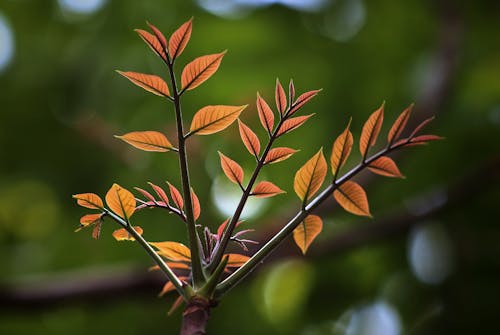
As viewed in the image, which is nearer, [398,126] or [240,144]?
[398,126]

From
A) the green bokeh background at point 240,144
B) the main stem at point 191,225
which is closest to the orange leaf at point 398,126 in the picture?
the main stem at point 191,225

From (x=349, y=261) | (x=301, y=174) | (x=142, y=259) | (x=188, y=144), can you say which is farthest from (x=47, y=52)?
(x=301, y=174)

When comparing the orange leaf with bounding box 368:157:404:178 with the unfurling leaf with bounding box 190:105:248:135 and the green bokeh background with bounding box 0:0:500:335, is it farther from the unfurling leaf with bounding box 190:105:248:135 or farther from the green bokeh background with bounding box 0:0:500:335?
the green bokeh background with bounding box 0:0:500:335

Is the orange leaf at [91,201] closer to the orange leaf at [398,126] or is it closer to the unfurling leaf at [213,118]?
the unfurling leaf at [213,118]

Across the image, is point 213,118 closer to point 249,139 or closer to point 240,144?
point 249,139

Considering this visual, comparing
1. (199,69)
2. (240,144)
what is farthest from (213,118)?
(240,144)

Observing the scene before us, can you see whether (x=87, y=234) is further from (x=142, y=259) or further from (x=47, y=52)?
(x=47, y=52)
